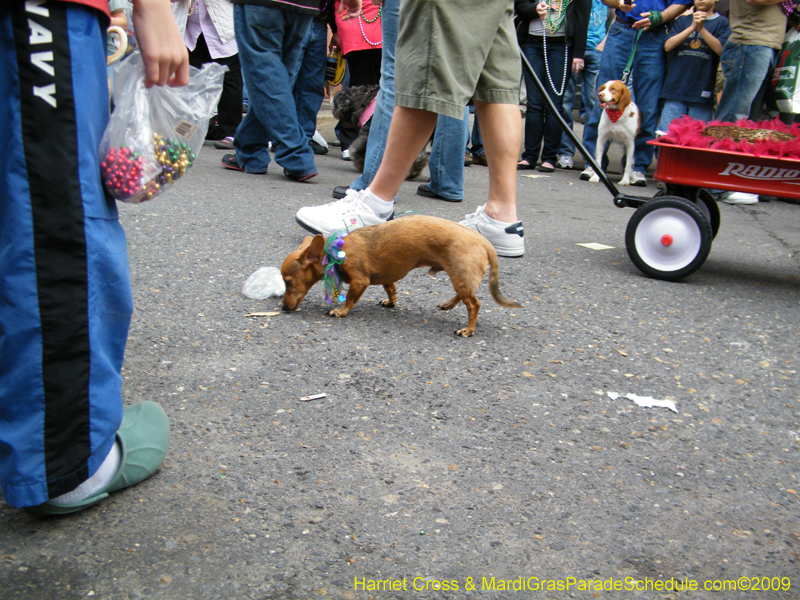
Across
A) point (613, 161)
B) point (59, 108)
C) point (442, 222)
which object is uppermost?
point (59, 108)

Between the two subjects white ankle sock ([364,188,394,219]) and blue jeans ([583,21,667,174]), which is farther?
blue jeans ([583,21,667,174])

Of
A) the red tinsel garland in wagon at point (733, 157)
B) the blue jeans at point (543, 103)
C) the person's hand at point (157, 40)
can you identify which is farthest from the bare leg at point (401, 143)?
the blue jeans at point (543, 103)

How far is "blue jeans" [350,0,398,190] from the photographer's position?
15.1 ft

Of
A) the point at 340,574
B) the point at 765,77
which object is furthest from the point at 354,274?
the point at 765,77

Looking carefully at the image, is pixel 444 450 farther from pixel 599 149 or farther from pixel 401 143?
pixel 599 149

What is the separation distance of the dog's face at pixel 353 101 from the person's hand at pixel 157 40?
19.0 ft

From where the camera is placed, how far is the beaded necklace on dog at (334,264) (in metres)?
2.71

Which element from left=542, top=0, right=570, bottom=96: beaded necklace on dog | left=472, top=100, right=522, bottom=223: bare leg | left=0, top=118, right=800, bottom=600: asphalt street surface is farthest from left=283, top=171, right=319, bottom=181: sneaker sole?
left=542, top=0, right=570, bottom=96: beaded necklace on dog

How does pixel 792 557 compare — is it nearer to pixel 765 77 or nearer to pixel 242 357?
pixel 242 357

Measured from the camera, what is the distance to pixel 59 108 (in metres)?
1.21

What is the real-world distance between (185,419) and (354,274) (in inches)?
40.3

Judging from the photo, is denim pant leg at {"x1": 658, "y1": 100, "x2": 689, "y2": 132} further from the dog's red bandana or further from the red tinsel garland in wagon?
the red tinsel garland in wagon

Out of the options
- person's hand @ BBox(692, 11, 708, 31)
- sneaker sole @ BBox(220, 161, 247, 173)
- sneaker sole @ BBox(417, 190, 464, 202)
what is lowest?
sneaker sole @ BBox(417, 190, 464, 202)

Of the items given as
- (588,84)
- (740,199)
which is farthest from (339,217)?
(588,84)
